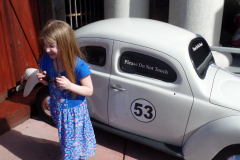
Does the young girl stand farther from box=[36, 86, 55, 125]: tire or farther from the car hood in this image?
the car hood

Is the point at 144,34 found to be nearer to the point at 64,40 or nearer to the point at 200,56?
the point at 200,56

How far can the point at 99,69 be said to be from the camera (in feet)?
9.80

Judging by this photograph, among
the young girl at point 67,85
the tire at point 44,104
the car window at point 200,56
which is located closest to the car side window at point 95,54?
the young girl at point 67,85

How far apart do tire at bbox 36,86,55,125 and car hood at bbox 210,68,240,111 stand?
2420 mm

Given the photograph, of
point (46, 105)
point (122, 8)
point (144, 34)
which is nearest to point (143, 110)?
point (144, 34)

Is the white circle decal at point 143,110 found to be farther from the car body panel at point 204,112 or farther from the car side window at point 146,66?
the car body panel at point 204,112

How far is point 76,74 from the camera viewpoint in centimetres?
221

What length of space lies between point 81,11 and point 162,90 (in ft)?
13.6

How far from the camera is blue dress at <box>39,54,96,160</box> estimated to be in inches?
90.8

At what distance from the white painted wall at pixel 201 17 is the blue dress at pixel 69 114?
3757 mm

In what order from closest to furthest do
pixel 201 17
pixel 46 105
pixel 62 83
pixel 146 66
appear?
pixel 62 83, pixel 146 66, pixel 46 105, pixel 201 17

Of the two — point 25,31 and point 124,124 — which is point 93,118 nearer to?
point 124,124

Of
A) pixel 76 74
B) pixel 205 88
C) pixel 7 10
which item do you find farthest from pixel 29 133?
pixel 205 88

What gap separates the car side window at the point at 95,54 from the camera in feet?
9.72
